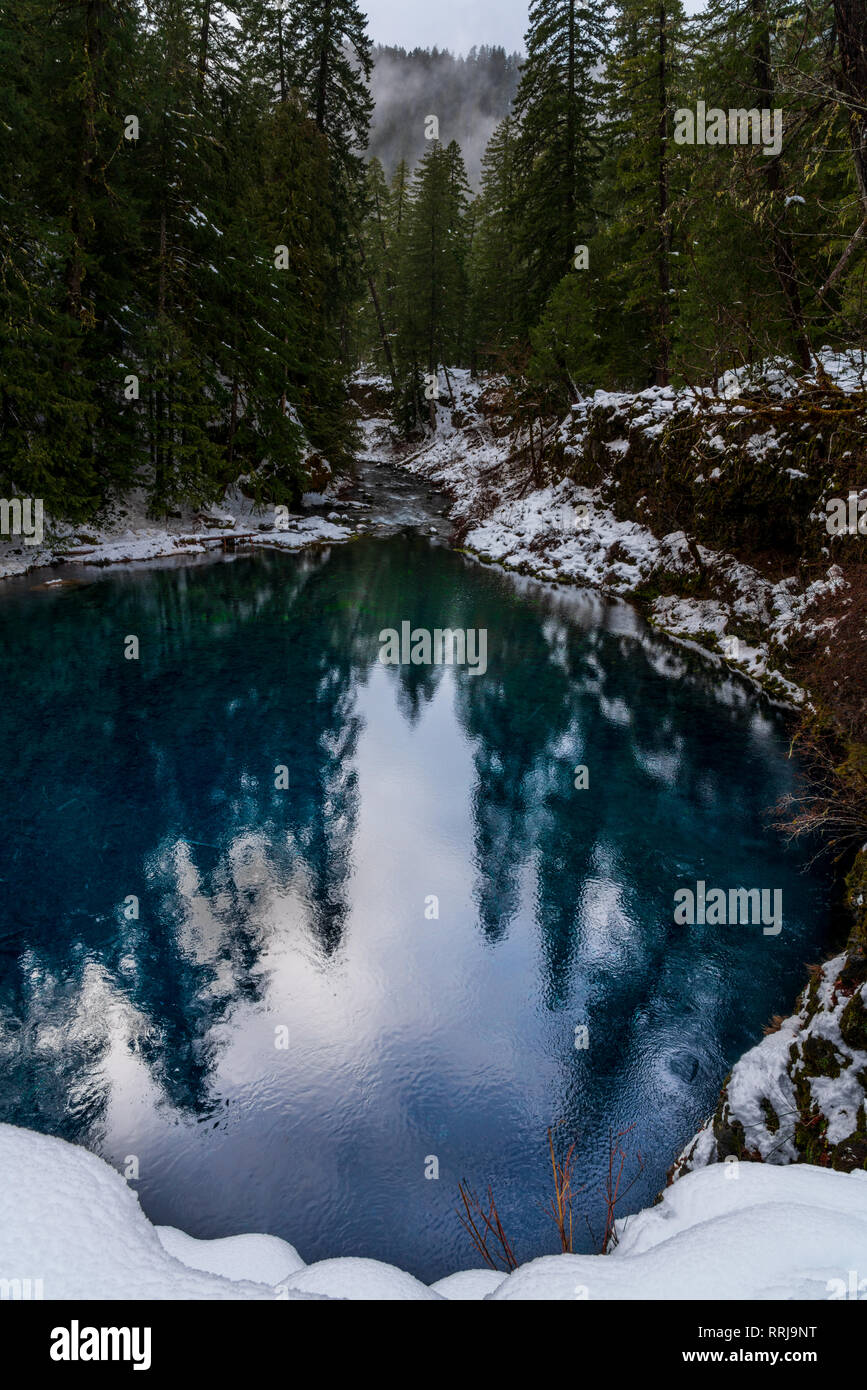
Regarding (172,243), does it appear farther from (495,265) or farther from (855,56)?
(495,265)

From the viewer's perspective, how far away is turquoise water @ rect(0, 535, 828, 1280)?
5.77 meters

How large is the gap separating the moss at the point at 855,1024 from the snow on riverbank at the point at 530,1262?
1138 millimetres

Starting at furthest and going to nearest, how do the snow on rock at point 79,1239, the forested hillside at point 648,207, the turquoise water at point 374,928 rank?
the forested hillside at point 648,207
the turquoise water at point 374,928
the snow on rock at point 79,1239

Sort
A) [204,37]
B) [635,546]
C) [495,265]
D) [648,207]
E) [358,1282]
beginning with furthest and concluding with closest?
[495,265], [204,37], [648,207], [635,546], [358,1282]

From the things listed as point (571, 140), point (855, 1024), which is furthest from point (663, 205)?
point (855, 1024)

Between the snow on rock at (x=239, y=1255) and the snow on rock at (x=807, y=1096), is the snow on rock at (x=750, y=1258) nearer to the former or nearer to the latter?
the snow on rock at (x=807, y=1096)

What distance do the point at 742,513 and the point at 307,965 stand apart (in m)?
16.9

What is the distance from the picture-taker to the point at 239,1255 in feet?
14.9

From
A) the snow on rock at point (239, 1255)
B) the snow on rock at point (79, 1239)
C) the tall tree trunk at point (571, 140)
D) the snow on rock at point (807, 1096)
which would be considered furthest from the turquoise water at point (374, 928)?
the tall tree trunk at point (571, 140)

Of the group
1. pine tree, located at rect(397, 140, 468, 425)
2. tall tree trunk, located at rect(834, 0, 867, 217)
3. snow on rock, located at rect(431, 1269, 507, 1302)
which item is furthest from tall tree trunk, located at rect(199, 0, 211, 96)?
snow on rock, located at rect(431, 1269, 507, 1302)

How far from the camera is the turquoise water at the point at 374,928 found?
577 centimetres

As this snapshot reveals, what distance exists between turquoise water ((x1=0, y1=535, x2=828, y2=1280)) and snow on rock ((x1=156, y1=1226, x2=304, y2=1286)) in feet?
1.41

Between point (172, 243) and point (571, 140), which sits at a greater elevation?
point (571, 140)

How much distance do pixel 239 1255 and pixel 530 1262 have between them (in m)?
2.14
